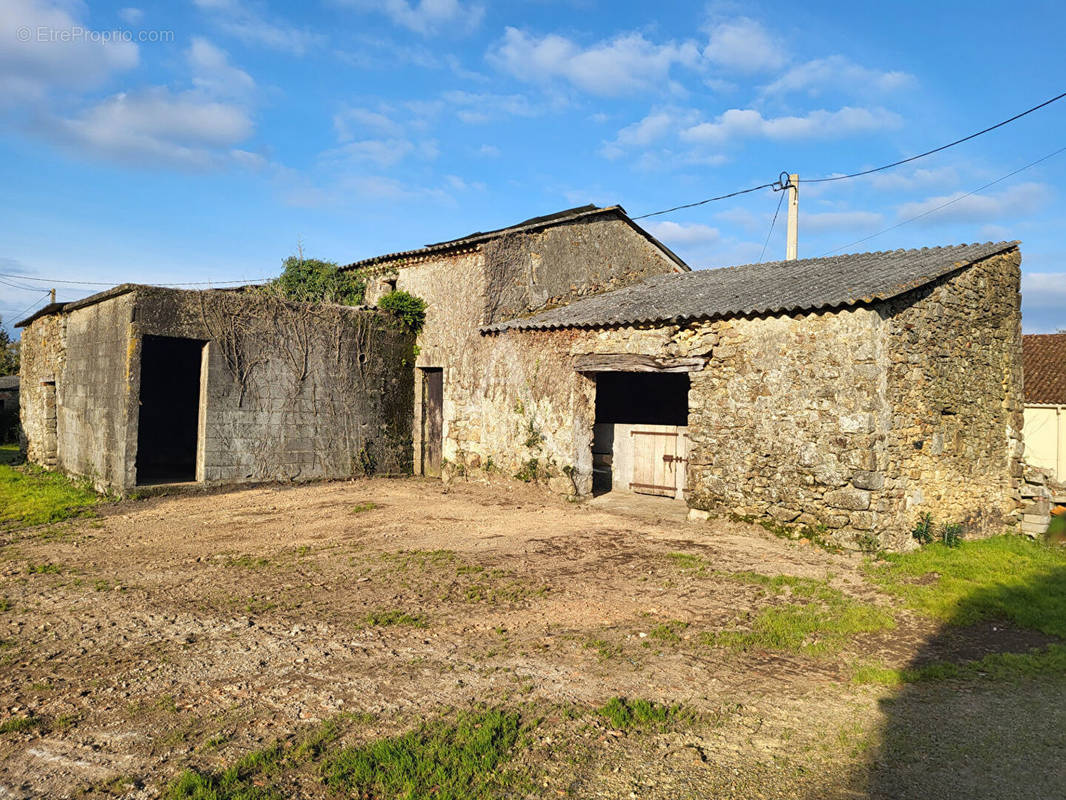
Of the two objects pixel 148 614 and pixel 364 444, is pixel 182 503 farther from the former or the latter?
pixel 148 614

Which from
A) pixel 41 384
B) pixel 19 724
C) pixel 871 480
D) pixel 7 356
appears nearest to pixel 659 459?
pixel 871 480

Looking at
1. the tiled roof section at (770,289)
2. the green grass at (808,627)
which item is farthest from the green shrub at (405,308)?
the green grass at (808,627)

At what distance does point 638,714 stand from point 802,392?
19.5 feet

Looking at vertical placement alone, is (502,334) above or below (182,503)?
above

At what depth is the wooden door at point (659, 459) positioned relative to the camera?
37.9 ft

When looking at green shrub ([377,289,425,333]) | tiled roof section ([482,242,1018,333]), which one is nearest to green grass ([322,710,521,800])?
tiled roof section ([482,242,1018,333])

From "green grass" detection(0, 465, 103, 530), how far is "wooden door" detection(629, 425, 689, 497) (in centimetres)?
865

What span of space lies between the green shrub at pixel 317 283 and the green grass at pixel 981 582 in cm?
1199

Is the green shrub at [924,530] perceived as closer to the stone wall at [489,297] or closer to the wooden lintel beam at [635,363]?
the wooden lintel beam at [635,363]

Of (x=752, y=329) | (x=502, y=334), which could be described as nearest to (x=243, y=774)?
(x=752, y=329)

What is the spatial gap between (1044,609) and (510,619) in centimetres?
492

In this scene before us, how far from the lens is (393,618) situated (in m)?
5.80

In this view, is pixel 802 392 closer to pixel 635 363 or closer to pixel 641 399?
pixel 635 363

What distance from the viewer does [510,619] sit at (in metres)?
5.92
